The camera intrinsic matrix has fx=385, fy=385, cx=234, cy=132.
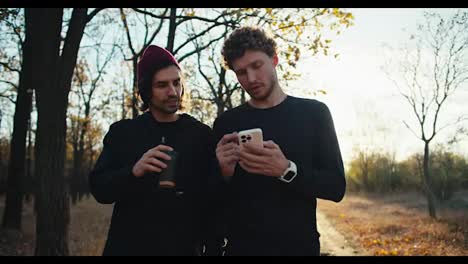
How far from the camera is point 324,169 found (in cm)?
246

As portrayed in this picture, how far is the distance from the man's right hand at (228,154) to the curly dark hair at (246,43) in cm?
59

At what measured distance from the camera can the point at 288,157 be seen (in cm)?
247

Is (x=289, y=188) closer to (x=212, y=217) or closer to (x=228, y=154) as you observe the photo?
(x=228, y=154)

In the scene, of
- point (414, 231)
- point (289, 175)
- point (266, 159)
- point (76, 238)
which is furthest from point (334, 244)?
point (266, 159)

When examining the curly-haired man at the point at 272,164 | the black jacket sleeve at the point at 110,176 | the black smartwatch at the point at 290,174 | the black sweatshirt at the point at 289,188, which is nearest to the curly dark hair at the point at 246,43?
the curly-haired man at the point at 272,164

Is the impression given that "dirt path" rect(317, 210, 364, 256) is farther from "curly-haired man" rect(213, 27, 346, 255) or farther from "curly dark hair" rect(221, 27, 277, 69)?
"curly dark hair" rect(221, 27, 277, 69)

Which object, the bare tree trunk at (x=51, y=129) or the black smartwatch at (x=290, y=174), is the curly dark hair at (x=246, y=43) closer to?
the black smartwatch at (x=290, y=174)

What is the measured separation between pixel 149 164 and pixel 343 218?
19.7 meters

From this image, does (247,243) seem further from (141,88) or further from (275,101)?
(141,88)

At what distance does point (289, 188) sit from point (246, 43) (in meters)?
1.00

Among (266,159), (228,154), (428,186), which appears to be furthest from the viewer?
(428,186)

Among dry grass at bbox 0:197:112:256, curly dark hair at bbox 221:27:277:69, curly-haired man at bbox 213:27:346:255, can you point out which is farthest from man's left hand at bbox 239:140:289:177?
dry grass at bbox 0:197:112:256

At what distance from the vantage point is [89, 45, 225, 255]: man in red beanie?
8.32ft

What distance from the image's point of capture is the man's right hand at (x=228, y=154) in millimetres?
2332
